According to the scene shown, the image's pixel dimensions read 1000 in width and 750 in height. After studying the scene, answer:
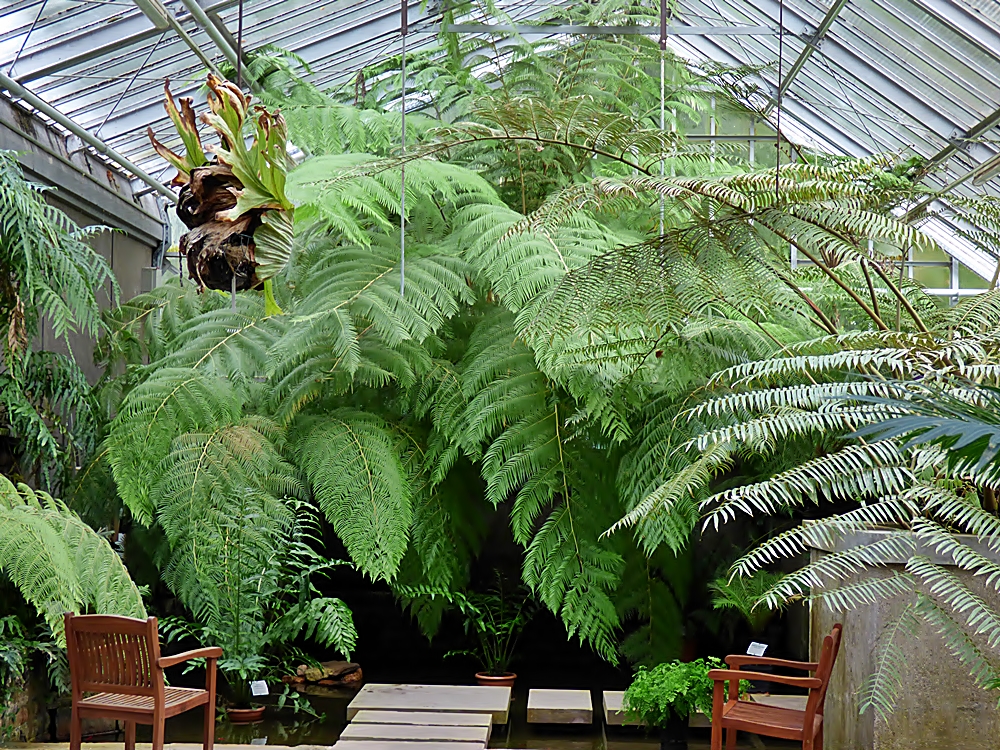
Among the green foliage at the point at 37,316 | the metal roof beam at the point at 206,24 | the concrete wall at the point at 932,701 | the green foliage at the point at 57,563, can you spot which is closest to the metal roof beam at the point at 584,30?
the green foliage at the point at 37,316

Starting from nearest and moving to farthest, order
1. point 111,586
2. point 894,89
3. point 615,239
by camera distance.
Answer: point 111,586
point 615,239
point 894,89

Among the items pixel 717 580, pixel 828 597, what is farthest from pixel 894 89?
pixel 828 597

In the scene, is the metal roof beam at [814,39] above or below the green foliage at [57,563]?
above

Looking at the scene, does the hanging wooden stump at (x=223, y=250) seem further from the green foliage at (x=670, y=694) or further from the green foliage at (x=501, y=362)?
the green foliage at (x=670, y=694)

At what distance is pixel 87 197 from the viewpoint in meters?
7.80

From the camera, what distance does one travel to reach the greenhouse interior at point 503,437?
9.27ft

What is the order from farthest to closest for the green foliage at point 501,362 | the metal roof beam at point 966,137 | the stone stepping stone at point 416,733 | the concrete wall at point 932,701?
1. the metal roof beam at point 966,137
2. the stone stepping stone at point 416,733
3. the green foliage at point 501,362
4. the concrete wall at point 932,701

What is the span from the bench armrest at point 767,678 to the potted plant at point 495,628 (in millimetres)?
1586

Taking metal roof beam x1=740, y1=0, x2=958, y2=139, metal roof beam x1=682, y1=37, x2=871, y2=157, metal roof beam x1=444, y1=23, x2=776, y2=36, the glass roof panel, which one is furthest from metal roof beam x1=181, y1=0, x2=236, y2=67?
metal roof beam x1=682, y1=37, x2=871, y2=157

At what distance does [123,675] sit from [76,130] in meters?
5.13

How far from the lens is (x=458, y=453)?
437 cm

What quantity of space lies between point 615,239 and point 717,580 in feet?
4.72

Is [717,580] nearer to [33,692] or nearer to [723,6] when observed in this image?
[33,692]

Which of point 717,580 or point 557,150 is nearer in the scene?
point 717,580
